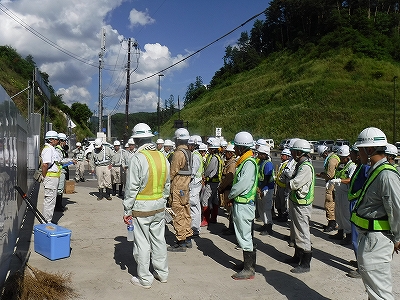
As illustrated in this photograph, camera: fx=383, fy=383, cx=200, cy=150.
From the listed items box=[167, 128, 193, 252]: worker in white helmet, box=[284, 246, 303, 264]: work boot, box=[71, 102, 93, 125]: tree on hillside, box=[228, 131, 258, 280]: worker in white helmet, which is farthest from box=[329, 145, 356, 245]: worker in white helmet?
box=[71, 102, 93, 125]: tree on hillside

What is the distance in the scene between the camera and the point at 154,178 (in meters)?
5.09

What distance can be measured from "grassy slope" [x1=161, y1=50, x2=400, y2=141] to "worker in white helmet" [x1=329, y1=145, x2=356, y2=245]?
42049 mm

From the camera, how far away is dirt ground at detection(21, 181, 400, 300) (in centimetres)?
499

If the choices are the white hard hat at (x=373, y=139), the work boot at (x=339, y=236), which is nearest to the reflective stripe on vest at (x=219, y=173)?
the work boot at (x=339, y=236)

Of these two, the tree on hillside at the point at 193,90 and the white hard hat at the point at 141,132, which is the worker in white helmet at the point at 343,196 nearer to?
the white hard hat at the point at 141,132

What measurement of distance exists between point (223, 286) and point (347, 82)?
5859cm

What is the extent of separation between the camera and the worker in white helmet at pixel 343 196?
24.2 feet

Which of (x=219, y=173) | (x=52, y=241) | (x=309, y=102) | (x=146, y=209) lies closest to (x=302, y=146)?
(x=146, y=209)

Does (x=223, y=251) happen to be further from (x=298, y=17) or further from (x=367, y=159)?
(x=298, y=17)

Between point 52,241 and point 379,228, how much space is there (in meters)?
4.38

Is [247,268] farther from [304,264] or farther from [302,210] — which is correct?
[302,210]

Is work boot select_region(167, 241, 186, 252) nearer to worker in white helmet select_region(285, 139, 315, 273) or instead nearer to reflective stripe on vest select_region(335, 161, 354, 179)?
worker in white helmet select_region(285, 139, 315, 273)

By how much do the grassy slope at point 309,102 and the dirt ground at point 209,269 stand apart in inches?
1705

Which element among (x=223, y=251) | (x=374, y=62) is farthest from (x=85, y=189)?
(x=374, y=62)
